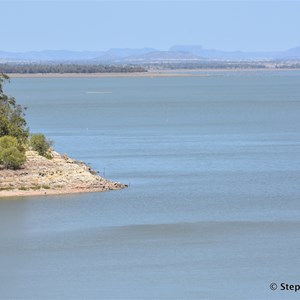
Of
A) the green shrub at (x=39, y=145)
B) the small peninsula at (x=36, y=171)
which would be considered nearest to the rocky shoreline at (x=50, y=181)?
the small peninsula at (x=36, y=171)

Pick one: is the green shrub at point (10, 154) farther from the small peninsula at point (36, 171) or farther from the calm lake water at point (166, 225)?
the calm lake water at point (166, 225)

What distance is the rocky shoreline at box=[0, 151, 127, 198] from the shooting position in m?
44.2

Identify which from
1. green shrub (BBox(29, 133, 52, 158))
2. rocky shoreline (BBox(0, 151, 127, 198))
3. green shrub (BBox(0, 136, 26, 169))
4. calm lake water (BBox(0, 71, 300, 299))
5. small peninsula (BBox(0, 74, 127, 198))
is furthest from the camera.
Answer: green shrub (BBox(29, 133, 52, 158))

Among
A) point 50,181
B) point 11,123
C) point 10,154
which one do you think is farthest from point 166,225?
point 11,123

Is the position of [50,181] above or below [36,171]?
below

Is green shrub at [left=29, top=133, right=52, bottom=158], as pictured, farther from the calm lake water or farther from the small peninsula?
the calm lake water

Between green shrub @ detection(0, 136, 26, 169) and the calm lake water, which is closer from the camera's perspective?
the calm lake water

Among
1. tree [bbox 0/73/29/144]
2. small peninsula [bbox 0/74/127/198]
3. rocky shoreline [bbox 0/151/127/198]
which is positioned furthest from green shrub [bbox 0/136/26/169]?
tree [bbox 0/73/29/144]

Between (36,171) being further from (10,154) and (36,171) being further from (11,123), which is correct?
(11,123)

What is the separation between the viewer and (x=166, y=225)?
127 ft

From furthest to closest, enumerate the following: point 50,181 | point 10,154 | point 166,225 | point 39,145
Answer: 1. point 39,145
2. point 10,154
3. point 50,181
4. point 166,225

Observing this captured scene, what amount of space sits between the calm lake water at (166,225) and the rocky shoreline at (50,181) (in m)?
0.75

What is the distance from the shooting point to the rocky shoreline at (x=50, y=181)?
44219 millimetres

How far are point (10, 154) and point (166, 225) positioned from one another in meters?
10.7
